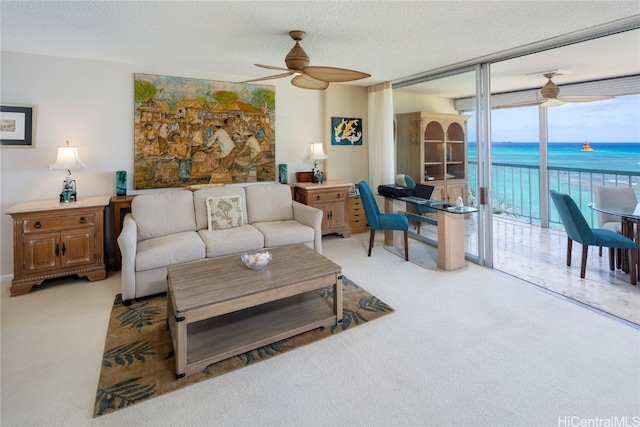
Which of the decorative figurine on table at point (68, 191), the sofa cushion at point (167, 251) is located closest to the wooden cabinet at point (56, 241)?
the decorative figurine on table at point (68, 191)

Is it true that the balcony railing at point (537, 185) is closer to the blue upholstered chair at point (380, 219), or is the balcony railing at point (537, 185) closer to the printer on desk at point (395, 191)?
the printer on desk at point (395, 191)

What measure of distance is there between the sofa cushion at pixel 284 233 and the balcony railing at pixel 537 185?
3133mm

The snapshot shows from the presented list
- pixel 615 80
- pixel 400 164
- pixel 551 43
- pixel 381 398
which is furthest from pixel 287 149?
pixel 615 80

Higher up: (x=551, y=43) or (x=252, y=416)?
(x=551, y=43)

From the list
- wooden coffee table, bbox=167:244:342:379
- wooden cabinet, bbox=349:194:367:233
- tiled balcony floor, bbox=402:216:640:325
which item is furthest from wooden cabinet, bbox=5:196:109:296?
tiled balcony floor, bbox=402:216:640:325

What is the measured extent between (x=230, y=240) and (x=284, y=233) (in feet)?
2.03

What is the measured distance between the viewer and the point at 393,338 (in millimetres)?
2299

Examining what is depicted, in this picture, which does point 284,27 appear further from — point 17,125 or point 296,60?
point 17,125

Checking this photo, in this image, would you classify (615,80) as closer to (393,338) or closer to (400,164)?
(400,164)

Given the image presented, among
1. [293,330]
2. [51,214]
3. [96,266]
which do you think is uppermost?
[51,214]

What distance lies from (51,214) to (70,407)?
226 centimetres

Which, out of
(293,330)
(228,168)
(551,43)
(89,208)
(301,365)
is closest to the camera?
(301,365)

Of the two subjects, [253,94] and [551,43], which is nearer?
[551,43]

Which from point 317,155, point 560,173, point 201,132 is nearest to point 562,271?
point 560,173
